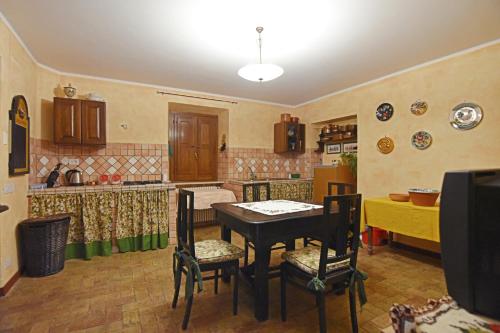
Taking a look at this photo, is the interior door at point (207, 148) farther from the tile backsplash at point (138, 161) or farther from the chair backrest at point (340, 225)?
the chair backrest at point (340, 225)

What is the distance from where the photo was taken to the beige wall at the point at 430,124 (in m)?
2.74

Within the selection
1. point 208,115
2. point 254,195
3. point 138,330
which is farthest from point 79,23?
point 208,115

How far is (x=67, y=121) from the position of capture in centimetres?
331

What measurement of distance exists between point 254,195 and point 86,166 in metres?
2.60

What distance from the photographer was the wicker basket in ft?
8.60

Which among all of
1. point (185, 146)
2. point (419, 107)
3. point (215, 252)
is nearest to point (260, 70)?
point (215, 252)

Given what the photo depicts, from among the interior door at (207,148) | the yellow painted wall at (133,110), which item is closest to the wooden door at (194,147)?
the interior door at (207,148)

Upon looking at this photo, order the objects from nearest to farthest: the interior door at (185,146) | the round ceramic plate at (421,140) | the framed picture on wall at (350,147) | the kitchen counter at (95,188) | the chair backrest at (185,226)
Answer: the chair backrest at (185,226) < the kitchen counter at (95,188) < the round ceramic plate at (421,140) < the framed picture on wall at (350,147) < the interior door at (185,146)

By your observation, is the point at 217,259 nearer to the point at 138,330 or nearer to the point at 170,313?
the point at 170,313

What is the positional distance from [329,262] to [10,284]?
293 centimetres

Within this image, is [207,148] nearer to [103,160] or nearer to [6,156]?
[103,160]

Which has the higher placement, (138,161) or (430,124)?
(430,124)

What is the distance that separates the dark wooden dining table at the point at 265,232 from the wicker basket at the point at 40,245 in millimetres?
2139

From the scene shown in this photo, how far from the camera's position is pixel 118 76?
3.69 metres
